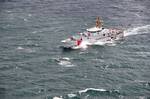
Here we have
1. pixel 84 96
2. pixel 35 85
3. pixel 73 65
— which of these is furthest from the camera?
pixel 73 65

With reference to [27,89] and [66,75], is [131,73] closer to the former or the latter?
[66,75]

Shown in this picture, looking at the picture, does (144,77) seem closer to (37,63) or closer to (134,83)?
(134,83)

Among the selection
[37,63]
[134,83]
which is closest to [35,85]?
[37,63]

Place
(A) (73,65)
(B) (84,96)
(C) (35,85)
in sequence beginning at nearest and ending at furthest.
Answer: (B) (84,96), (C) (35,85), (A) (73,65)

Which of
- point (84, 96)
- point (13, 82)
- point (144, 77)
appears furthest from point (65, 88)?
point (144, 77)

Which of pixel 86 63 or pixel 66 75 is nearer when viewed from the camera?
pixel 66 75

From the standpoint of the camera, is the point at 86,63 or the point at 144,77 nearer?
the point at 144,77

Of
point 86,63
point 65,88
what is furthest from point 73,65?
point 65,88

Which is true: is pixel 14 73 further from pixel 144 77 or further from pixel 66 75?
pixel 144 77
